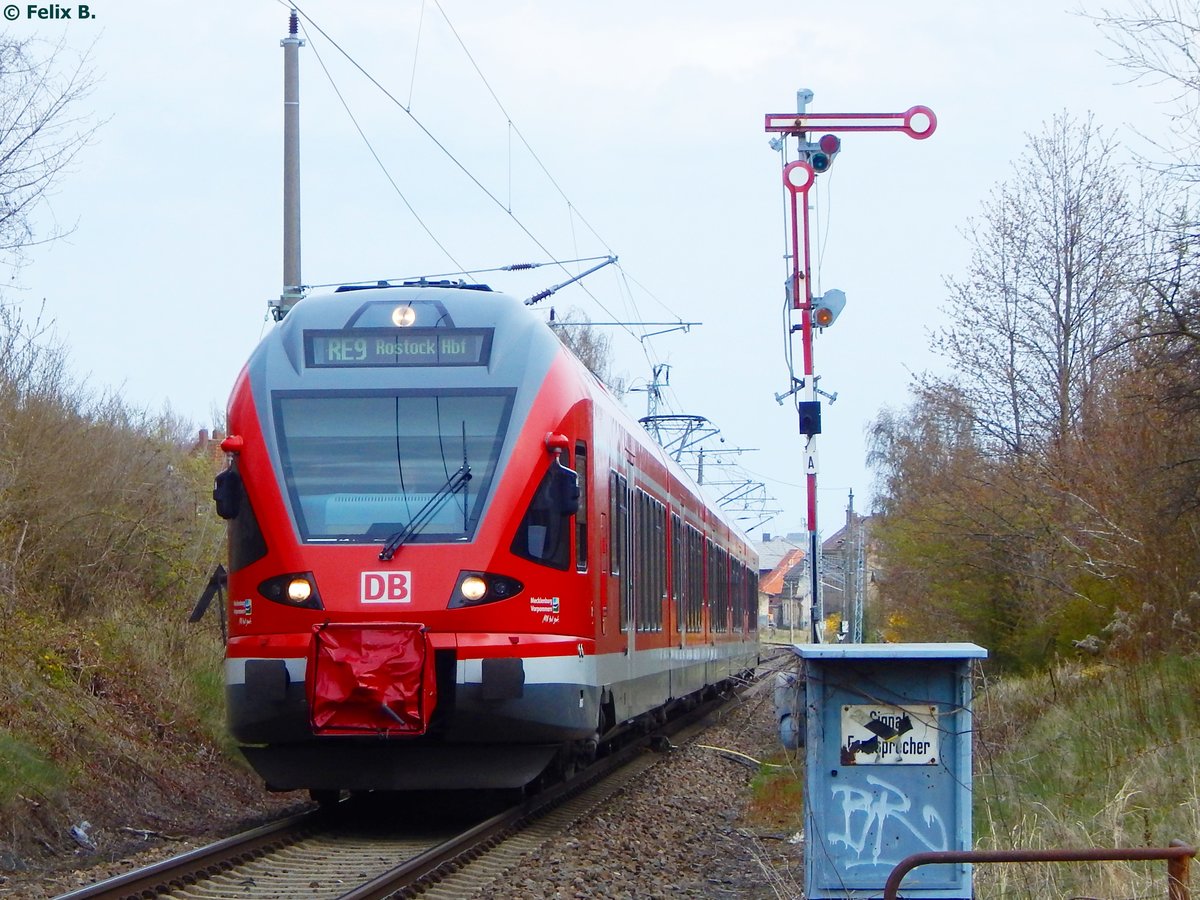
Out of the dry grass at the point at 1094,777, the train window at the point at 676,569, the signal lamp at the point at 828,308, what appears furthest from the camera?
the train window at the point at 676,569

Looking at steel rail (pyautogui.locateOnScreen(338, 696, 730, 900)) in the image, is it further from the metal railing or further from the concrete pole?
the concrete pole

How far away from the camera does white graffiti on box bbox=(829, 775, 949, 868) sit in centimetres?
669

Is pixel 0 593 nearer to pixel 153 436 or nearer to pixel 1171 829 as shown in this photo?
pixel 153 436

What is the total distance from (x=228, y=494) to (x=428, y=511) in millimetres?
1329

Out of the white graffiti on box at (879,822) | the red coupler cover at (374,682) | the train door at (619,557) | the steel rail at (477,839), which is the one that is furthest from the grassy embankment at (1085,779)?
the red coupler cover at (374,682)

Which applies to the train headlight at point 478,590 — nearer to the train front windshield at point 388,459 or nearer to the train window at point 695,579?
the train front windshield at point 388,459

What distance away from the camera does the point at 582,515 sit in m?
11.0

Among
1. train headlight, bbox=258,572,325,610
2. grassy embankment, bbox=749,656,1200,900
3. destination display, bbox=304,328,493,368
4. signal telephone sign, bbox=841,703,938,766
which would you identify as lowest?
grassy embankment, bbox=749,656,1200,900

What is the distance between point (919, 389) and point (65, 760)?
70.2ft

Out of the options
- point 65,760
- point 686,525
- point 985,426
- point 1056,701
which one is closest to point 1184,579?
point 1056,701

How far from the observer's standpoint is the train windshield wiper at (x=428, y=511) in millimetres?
10102

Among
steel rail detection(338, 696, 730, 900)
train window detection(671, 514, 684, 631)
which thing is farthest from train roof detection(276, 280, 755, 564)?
train window detection(671, 514, 684, 631)

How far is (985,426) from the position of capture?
93.7 ft

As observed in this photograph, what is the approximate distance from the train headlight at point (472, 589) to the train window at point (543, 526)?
13.6 inches
